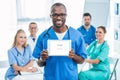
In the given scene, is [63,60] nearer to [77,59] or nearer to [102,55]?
[77,59]

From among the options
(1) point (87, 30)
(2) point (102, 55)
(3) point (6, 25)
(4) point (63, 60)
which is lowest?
(2) point (102, 55)

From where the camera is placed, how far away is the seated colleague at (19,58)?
3.14 metres

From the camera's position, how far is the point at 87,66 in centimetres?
378

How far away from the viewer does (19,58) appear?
3.23 meters

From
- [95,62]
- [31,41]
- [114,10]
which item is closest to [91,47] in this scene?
[95,62]

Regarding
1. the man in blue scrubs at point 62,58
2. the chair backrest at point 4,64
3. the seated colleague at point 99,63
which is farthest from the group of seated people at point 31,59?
the chair backrest at point 4,64

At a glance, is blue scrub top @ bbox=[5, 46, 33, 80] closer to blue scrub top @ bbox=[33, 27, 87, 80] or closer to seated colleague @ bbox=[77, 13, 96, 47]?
blue scrub top @ bbox=[33, 27, 87, 80]

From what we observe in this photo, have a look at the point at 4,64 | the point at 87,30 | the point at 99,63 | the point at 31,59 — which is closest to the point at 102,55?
the point at 99,63

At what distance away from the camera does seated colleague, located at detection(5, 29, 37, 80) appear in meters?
3.14

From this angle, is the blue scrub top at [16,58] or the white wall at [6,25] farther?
the white wall at [6,25]

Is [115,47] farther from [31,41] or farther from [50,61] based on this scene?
[50,61]

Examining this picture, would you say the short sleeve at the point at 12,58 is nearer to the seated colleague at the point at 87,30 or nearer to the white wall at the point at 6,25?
the white wall at the point at 6,25

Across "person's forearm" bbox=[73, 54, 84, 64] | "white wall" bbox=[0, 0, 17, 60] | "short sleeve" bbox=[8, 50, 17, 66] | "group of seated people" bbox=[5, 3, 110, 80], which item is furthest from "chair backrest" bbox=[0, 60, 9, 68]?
"person's forearm" bbox=[73, 54, 84, 64]

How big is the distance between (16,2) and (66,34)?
331 cm
